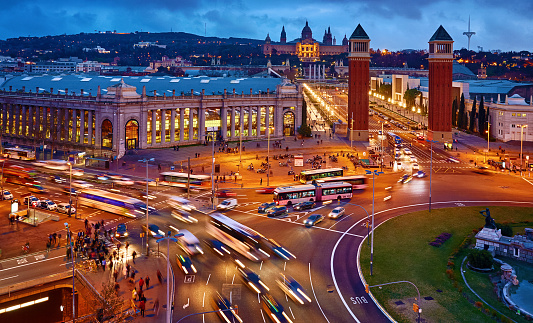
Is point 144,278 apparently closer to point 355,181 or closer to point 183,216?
point 183,216

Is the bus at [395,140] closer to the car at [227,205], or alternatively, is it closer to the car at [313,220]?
the car at [227,205]

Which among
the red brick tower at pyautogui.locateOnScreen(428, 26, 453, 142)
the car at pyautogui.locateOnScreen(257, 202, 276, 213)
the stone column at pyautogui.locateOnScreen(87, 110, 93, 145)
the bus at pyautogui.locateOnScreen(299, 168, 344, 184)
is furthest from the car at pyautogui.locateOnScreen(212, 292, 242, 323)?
the red brick tower at pyautogui.locateOnScreen(428, 26, 453, 142)

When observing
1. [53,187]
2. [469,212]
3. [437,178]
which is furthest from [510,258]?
[53,187]

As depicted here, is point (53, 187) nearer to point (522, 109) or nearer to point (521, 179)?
point (521, 179)

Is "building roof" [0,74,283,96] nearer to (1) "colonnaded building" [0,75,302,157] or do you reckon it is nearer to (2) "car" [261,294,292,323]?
(1) "colonnaded building" [0,75,302,157]

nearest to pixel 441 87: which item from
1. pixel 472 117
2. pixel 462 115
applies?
pixel 472 117

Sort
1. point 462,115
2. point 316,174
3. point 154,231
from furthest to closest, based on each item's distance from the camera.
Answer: point 462,115 → point 316,174 → point 154,231
